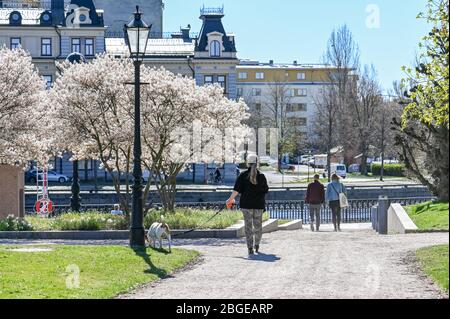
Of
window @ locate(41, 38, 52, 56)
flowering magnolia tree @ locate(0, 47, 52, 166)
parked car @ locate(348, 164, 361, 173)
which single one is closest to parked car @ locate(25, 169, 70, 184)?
window @ locate(41, 38, 52, 56)

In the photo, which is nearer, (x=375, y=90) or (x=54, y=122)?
(x=54, y=122)

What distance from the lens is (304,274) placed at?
516 inches

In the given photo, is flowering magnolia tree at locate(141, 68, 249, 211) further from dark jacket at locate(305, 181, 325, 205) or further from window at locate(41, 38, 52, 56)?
window at locate(41, 38, 52, 56)

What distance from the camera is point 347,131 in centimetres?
8462

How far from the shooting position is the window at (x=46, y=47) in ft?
233

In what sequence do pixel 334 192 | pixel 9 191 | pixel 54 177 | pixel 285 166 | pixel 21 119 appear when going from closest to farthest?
pixel 334 192
pixel 9 191
pixel 21 119
pixel 54 177
pixel 285 166

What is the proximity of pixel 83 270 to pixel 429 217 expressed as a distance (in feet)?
48.0

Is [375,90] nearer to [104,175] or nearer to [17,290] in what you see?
[104,175]

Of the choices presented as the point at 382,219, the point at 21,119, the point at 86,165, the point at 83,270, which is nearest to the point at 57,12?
the point at 86,165

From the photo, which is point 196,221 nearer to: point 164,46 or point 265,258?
point 265,258

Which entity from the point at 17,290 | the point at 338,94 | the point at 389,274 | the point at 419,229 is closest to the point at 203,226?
the point at 419,229

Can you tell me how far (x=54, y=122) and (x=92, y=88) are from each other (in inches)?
66.5

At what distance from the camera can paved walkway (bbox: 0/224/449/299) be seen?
11.1 metres

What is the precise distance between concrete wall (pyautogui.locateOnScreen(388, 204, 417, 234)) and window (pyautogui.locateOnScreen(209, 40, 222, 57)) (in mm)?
45262
